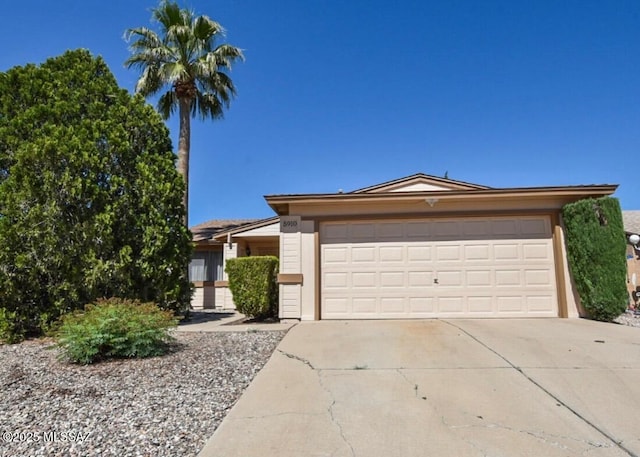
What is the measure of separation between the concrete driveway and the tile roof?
41.1ft

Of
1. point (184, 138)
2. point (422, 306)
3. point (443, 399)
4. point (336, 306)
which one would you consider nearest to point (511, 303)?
point (422, 306)

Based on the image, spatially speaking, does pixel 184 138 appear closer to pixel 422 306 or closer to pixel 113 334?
pixel 113 334

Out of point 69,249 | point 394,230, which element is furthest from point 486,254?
point 69,249

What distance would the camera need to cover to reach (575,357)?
5.05m

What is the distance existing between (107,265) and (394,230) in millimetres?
6154

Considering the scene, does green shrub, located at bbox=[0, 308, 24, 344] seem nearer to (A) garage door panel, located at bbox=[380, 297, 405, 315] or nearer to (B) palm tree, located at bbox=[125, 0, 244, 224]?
(B) palm tree, located at bbox=[125, 0, 244, 224]

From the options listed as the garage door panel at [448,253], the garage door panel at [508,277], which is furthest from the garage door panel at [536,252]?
the garage door panel at [448,253]

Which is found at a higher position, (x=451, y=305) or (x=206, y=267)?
(x=206, y=267)

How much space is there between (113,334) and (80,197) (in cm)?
386

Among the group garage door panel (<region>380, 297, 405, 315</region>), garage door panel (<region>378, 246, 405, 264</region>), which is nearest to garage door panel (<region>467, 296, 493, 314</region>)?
garage door panel (<region>380, 297, 405, 315</region>)

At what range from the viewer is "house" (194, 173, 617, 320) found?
8461 mm

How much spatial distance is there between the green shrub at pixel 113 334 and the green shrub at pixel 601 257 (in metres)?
8.00

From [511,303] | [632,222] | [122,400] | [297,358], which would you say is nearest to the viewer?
[122,400]

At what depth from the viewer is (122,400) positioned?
3721 mm
